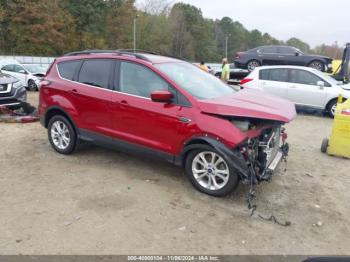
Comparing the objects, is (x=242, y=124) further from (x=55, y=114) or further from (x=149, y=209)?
(x=55, y=114)

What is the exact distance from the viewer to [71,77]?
608cm

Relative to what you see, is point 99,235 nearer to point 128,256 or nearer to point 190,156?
point 128,256

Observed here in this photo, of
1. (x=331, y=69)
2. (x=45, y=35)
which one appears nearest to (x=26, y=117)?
(x=331, y=69)

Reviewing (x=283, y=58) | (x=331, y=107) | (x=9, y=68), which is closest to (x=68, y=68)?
(x=331, y=107)

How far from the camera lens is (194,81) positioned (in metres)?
5.36

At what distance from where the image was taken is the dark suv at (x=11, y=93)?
9.14m

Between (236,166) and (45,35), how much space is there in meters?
49.5

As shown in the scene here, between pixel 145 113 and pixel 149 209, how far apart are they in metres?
1.40

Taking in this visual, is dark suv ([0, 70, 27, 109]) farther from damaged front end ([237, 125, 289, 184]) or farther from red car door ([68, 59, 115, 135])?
damaged front end ([237, 125, 289, 184])

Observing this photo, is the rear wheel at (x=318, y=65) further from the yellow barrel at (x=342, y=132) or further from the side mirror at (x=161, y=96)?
the side mirror at (x=161, y=96)

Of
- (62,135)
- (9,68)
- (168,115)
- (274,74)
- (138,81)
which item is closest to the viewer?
(168,115)

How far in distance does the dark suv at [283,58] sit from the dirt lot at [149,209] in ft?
34.3

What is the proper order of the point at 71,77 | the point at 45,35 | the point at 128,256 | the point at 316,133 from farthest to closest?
1. the point at 45,35
2. the point at 316,133
3. the point at 71,77
4. the point at 128,256

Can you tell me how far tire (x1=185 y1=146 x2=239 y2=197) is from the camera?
14.8 ft
